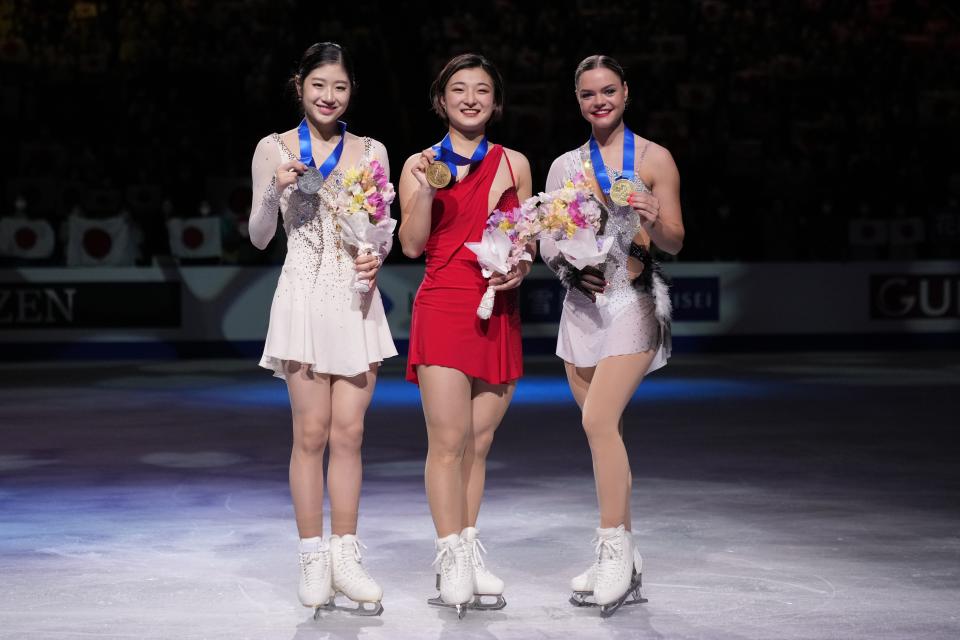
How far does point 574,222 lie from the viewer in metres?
4.41

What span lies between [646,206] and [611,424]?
2.39 feet

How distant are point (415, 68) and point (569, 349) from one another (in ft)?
55.8

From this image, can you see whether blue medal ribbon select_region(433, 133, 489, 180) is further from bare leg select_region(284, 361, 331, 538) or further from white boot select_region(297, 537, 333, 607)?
white boot select_region(297, 537, 333, 607)

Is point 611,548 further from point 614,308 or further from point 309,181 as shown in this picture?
point 309,181

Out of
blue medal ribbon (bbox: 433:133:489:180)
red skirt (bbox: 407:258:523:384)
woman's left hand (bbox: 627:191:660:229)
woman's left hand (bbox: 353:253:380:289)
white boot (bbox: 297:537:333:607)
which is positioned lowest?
white boot (bbox: 297:537:333:607)

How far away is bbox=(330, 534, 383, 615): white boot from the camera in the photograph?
4.56 meters

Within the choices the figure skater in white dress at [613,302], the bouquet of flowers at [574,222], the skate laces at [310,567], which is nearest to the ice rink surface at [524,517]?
the skate laces at [310,567]

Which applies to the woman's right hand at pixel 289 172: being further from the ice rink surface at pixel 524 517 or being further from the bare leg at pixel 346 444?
the ice rink surface at pixel 524 517

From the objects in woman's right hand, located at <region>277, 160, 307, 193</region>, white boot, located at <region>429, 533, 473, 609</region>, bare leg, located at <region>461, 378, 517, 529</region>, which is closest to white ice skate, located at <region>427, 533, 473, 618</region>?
white boot, located at <region>429, 533, 473, 609</region>

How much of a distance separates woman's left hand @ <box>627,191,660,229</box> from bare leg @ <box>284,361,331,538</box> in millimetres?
1150

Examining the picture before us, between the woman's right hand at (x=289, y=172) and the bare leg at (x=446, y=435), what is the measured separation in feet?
2.40

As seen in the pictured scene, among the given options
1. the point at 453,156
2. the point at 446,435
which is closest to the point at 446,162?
the point at 453,156

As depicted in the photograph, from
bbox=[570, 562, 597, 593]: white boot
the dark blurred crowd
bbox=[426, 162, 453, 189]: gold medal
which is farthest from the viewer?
the dark blurred crowd

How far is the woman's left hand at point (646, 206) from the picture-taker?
4.40 m
